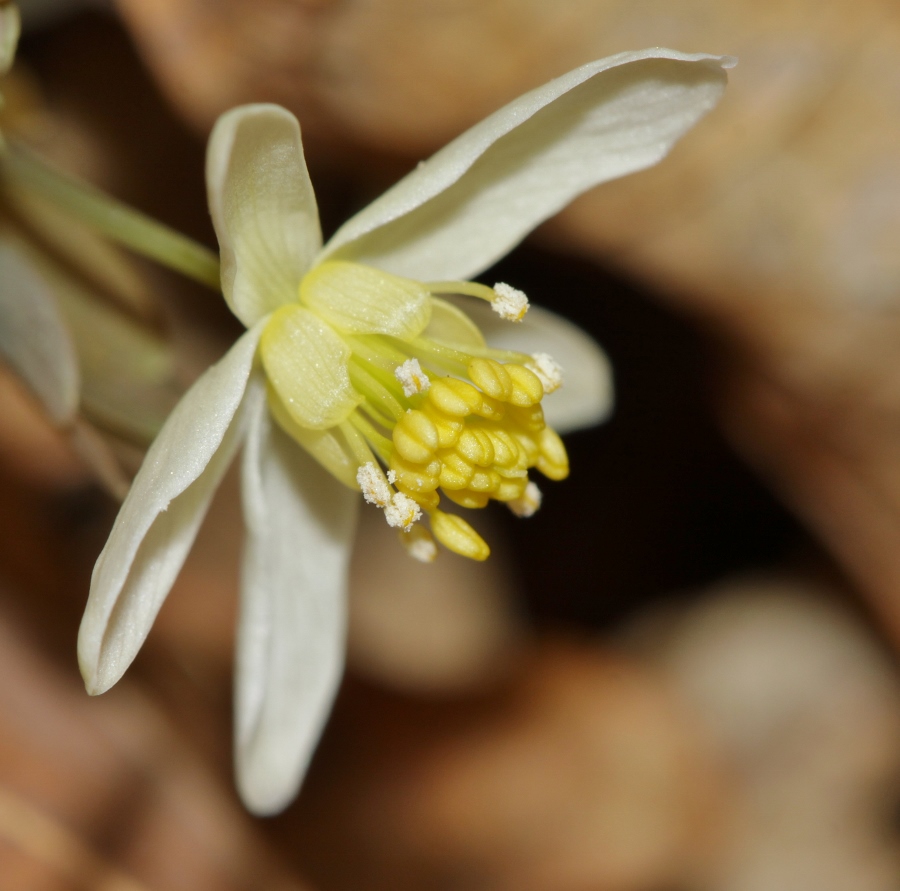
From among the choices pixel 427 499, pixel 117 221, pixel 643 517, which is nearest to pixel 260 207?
pixel 117 221

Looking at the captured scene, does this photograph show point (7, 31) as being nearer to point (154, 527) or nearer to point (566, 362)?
point (154, 527)

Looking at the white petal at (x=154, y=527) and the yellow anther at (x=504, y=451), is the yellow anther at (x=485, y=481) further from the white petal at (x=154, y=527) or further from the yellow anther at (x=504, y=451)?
the white petal at (x=154, y=527)

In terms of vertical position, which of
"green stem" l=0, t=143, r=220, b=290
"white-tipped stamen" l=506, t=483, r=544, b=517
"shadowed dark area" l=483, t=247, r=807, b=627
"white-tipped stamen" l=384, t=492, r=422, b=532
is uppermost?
"green stem" l=0, t=143, r=220, b=290

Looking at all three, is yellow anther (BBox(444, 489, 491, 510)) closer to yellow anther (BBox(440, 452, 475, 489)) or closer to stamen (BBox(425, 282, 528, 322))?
yellow anther (BBox(440, 452, 475, 489))

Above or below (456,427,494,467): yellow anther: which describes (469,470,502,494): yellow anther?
below

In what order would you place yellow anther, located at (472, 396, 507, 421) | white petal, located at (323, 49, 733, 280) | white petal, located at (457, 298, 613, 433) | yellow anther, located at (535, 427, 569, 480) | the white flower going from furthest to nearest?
white petal, located at (457, 298, 613, 433)
yellow anther, located at (535, 427, 569, 480)
yellow anther, located at (472, 396, 507, 421)
white petal, located at (323, 49, 733, 280)
the white flower

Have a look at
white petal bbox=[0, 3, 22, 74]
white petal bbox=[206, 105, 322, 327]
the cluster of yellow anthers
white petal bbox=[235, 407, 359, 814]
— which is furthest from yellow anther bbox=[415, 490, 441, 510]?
white petal bbox=[0, 3, 22, 74]
